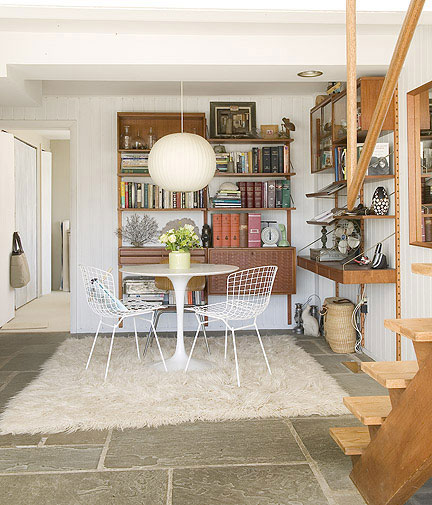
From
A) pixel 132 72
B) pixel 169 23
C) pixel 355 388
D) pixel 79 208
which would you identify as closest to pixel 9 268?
pixel 79 208

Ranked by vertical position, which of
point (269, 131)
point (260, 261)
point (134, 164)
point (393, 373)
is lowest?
point (393, 373)

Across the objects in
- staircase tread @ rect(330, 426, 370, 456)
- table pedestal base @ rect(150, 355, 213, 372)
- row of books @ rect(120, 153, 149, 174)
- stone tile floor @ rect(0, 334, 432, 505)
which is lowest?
stone tile floor @ rect(0, 334, 432, 505)

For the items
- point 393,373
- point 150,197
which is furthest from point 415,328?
point 150,197

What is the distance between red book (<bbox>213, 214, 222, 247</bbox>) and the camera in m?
6.23

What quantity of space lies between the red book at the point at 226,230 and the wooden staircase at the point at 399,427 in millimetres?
3705

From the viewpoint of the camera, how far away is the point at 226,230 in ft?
20.5

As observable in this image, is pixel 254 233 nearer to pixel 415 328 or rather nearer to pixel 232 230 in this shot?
pixel 232 230

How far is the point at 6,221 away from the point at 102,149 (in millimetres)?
1791

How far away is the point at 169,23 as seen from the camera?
407 centimetres

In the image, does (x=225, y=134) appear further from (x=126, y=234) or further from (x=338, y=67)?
(x=338, y=67)

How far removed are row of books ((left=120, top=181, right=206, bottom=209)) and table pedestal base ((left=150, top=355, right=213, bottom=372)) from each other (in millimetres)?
1941

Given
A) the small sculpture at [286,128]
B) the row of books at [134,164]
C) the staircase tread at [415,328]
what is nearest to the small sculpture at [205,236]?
the row of books at [134,164]

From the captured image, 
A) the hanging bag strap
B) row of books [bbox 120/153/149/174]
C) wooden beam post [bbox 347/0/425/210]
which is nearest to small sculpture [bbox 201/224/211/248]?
row of books [bbox 120/153/149/174]

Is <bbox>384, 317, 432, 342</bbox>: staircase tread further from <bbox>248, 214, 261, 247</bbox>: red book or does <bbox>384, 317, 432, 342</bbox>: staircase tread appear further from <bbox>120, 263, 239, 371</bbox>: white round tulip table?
<bbox>248, 214, 261, 247</bbox>: red book
